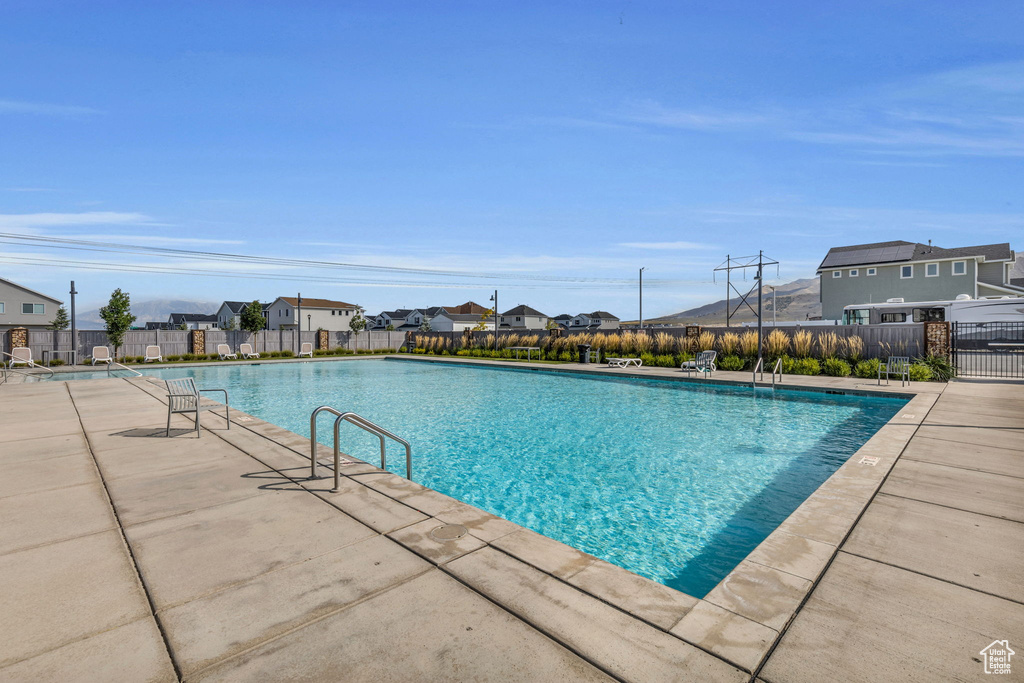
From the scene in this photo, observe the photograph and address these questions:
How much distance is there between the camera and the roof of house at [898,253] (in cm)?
3133

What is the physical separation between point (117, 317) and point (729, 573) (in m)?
30.5

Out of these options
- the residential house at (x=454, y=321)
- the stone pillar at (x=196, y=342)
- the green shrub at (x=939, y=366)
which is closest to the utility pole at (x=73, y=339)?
the stone pillar at (x=196, y=342)

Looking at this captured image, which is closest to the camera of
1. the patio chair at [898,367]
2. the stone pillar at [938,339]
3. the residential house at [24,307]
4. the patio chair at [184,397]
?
the patio chair at [184,397]

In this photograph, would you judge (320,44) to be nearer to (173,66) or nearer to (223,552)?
(173,66)

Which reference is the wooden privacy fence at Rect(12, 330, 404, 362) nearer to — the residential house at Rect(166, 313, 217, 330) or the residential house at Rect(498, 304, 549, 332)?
the residential house at Rect(498, 304, 549, 332)

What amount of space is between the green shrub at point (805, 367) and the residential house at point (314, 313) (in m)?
56.8

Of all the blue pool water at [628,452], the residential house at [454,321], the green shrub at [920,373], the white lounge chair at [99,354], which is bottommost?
the blue pool water at [628,452]

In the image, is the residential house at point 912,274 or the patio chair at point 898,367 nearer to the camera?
the patio chair at point 898,367

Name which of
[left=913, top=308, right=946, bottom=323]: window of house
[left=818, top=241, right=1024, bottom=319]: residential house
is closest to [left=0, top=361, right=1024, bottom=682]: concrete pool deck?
[left=913, top=308, right=946, bottom=323]: window of house

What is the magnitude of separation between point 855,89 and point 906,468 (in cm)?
1111

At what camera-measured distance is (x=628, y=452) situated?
7.68 m

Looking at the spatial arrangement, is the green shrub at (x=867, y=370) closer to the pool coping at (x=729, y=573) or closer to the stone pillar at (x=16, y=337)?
the pool coping at (x=729, y=573)

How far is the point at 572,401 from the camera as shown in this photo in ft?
41.1

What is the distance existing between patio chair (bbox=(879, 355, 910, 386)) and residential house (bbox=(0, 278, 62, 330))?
67324 mm
